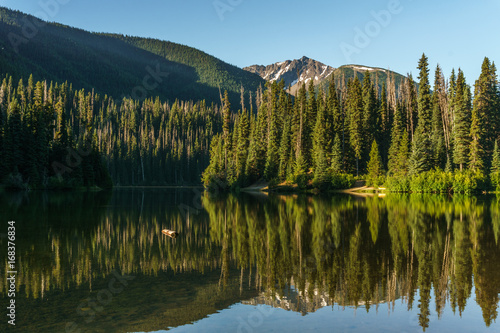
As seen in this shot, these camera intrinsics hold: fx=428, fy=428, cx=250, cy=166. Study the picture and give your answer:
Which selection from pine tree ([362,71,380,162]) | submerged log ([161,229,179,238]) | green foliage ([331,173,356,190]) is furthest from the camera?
pine tree ([362,71,380,162])

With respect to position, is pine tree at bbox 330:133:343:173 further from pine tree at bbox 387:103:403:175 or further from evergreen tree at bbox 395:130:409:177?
evergreen tree at bbox 395:130:409:177

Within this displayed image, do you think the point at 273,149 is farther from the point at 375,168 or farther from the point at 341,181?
the point at 375,168

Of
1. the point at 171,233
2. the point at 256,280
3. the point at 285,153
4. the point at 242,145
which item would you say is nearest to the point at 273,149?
the point at 285,153

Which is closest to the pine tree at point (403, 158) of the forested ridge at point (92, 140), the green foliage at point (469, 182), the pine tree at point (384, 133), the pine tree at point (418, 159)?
the pine tree at point (418, 159)

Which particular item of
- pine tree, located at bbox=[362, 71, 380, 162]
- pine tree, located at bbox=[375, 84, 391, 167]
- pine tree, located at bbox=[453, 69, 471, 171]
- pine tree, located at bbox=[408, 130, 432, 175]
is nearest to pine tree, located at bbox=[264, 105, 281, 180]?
pine tree, located at bbox=[362, 71, 380, 162]

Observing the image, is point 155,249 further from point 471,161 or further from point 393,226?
point 471,161

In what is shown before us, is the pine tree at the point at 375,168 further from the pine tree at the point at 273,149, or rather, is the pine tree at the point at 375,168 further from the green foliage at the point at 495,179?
the pine tree at the point at 273,149

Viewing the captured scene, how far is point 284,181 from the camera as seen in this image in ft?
269

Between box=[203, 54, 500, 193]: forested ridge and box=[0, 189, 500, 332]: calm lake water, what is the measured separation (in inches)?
1938
